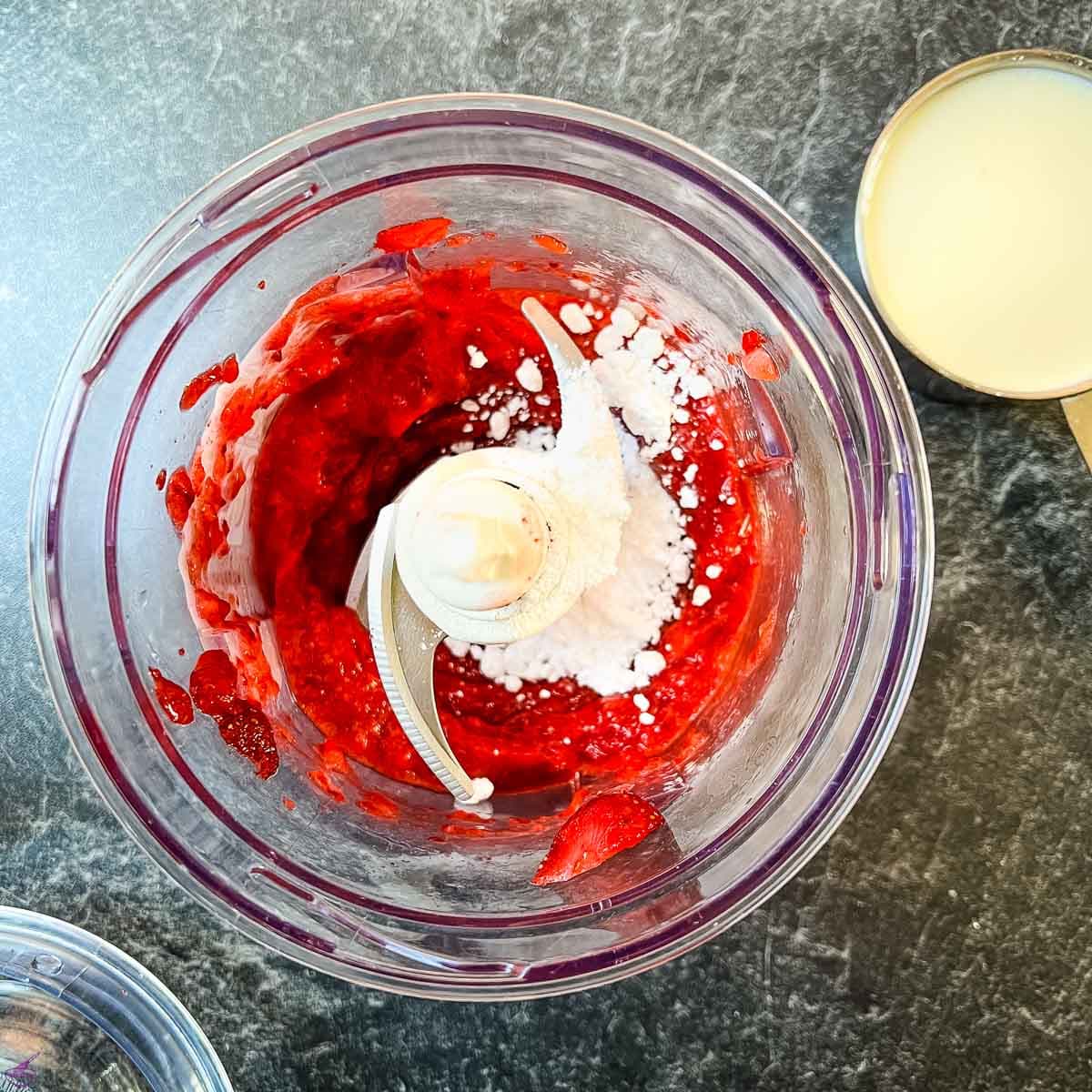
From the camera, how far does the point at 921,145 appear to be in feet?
2.96

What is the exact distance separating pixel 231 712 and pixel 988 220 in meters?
0.74

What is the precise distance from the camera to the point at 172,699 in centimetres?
79

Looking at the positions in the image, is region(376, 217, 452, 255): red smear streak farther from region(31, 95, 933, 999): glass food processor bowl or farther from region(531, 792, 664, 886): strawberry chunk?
region(531, 792, 664, 886): strawberry chunk

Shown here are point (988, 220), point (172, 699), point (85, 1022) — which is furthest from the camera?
point (85, 1022)

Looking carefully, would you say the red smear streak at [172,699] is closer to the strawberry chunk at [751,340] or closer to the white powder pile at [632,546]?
the white powder pile at [632,546]

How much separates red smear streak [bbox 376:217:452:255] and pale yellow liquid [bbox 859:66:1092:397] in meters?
0.36

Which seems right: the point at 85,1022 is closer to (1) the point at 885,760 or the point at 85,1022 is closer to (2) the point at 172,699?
(2) the point at 172,699

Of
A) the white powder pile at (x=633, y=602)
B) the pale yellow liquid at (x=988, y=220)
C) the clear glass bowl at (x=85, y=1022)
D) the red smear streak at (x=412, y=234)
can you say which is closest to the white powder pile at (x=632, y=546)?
the white powder pile at (x=633, y=602)

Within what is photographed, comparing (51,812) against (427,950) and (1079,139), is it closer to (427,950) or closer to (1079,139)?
(427,950)

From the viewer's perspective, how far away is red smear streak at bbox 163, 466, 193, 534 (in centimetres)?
80

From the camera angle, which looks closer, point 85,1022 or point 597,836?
point 597,836

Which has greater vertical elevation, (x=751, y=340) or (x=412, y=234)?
(x=412, y=234)

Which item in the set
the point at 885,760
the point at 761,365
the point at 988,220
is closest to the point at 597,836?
the point at 885,760

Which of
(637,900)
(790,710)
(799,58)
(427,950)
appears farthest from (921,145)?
(427,950)
